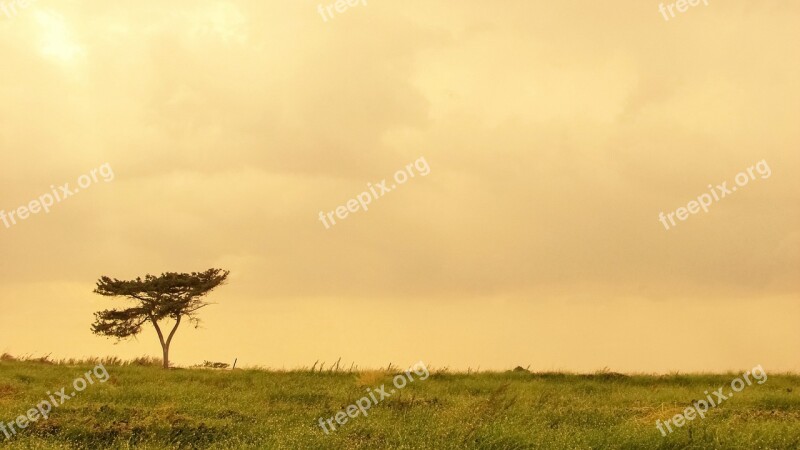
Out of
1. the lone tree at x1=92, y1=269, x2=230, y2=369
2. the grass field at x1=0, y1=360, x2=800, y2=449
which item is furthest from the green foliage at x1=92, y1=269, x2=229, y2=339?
the grass field at x1=0, y1=360, x2=800, y2=449

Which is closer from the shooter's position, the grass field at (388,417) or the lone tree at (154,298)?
the grass field at (388,417)

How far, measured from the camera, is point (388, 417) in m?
15.0

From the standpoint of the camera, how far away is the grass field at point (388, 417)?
41.8 ft

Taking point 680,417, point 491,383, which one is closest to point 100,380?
Result: point 491,383

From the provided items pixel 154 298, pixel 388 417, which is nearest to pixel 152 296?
pixel 154 298

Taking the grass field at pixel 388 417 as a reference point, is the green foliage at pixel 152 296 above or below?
above

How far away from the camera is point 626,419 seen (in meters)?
15.6

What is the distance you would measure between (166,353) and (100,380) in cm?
1832

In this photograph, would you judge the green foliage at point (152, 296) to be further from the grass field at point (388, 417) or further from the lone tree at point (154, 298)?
the grass field at point (388, 417)

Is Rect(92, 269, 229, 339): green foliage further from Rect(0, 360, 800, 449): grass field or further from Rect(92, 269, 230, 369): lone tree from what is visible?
Rect(0, 360, 800, 449): grass field

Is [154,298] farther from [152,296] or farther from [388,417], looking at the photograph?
[388,417]

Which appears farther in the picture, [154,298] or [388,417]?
[154,298]

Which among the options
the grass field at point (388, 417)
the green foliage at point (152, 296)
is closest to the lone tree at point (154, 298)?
the green foliage at point (152, 296)

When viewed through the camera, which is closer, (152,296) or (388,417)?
(388,417)
